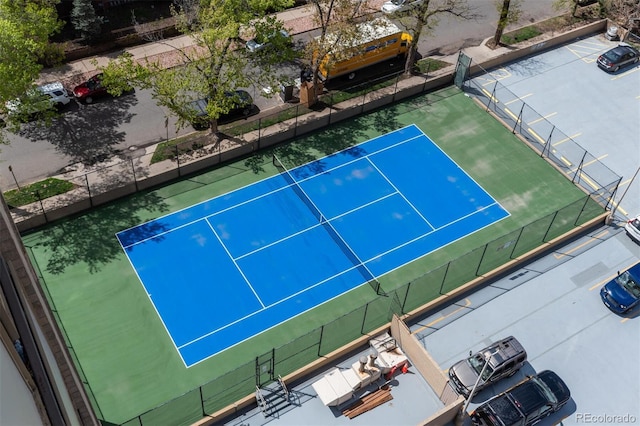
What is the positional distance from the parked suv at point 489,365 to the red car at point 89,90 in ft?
88.7

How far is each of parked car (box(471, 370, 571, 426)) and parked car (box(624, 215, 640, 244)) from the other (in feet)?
35.1

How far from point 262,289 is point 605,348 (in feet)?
52.4

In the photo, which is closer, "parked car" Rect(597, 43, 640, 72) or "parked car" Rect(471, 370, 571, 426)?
"parked car" Rect(471, 370, 571, 426)

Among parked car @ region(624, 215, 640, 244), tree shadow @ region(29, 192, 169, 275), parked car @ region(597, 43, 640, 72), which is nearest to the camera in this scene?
tree shadow @ region(29, 192, 169, 275)

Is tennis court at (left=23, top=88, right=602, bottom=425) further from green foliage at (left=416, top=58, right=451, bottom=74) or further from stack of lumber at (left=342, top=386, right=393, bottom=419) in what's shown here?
green foliage at (left=416, top=58, right=451, bottom=74)

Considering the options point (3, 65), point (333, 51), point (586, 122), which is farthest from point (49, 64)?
point (586, 122)

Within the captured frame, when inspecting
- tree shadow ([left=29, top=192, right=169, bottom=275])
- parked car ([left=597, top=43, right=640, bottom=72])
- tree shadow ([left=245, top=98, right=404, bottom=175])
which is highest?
parked car ([left=597, top=43, right=640, bottom=72])

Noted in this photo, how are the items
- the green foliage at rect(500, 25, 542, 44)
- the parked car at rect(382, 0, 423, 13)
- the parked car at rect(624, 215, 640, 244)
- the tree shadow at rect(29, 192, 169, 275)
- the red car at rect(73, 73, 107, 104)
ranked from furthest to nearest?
the parked car at rect(382, 0, 423, 13) < the green foliage at rect(500, 25, 542, 44) < the red car at rect(73, 73, 107, 104) < the parked car at rect(624, 215, 640, 244) < the tree shadow at rect(29, 192, 169, 275)

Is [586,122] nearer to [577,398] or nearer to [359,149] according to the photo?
[359,149]

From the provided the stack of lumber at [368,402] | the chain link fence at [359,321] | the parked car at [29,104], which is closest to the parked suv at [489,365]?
the stack of lumber at [368,402]

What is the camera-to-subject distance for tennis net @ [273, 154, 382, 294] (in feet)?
102

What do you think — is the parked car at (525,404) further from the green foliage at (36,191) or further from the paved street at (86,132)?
the green foliage at (36,191)

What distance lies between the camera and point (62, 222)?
32375 mm

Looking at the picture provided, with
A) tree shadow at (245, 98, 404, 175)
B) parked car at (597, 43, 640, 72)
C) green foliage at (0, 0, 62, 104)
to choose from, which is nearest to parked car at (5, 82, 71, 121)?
green foliage at (0, 0, 62, 104)
